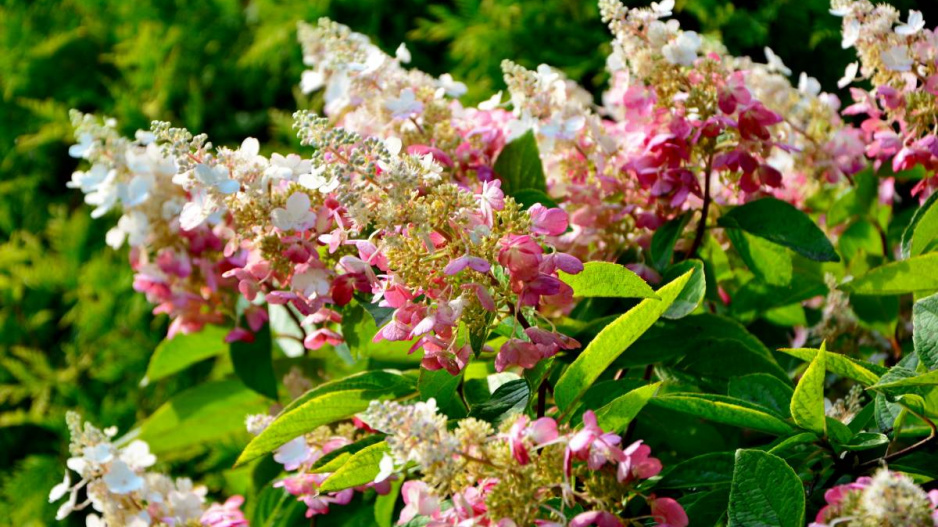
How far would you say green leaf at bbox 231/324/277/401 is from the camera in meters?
1.23

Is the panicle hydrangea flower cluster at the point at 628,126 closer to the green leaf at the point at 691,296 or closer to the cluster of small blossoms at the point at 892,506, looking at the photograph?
the green leaf at the point at 691,296

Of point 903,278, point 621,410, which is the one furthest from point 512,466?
point 903,278

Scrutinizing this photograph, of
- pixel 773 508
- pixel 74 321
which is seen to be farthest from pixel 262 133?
Result: pixel 773 508

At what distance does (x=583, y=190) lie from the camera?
1.11 meters

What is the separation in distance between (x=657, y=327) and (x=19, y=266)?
2.00 m

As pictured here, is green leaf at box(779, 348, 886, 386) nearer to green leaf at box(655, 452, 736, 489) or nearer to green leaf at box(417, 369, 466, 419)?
green leaf at box(655, 452, 736, 489)

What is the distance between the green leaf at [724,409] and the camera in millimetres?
775

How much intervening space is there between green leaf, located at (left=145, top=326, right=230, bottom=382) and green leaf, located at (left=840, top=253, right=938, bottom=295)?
80 centimetres

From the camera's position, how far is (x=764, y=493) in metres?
0.71

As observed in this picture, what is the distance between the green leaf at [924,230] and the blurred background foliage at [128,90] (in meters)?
1.03

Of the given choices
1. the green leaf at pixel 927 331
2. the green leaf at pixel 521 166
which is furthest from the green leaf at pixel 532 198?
the green leaf at pixel 927 331

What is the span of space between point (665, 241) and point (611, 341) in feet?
1.04

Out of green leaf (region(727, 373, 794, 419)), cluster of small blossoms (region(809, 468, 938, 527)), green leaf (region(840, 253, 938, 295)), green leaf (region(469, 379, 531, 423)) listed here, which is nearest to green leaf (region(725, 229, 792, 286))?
green leaf (region(840, 253, 938, 295))

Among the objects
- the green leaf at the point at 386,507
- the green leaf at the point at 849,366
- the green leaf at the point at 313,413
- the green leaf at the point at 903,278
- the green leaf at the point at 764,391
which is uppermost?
the green leaf at the point at 903,278
